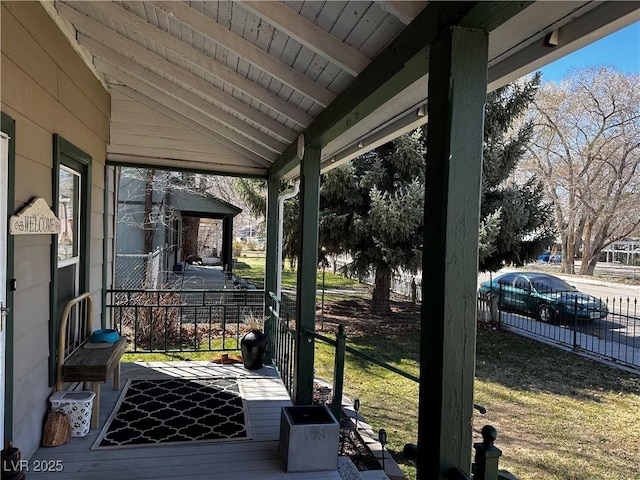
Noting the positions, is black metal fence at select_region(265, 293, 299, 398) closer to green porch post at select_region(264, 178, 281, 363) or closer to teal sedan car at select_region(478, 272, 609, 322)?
green porch post at select_region(264, 178, 281, 363)

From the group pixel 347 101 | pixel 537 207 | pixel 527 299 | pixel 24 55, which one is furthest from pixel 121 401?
pixel 527 299

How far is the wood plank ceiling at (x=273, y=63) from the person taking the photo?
55.5 inches

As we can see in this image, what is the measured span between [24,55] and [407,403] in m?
4.78

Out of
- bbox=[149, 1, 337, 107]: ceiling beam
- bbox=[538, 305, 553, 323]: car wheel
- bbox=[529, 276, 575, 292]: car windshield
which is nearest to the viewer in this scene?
bbox=[149, 1, 337, 107]: ceiling beam

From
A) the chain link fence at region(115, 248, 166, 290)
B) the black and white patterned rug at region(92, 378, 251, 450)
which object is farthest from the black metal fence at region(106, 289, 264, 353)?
the black and white patterned rug at region(92, 378, 251, 450)

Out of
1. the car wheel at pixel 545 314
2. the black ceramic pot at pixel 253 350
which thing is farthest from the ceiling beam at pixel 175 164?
the car wheel at pixel 545 314

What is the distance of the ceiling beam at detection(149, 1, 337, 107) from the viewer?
Result: 2.11 m

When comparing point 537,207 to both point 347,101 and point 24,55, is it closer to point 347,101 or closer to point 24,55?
point 347,101

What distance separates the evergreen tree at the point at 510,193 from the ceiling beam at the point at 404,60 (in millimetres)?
6396

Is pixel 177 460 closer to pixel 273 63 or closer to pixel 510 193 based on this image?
pixel 273 63

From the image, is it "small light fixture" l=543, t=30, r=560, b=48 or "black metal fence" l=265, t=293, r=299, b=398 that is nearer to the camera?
"small light fixture" l=543, t=30, r=560, b=48

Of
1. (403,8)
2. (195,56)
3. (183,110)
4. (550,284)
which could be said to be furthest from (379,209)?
(403,8)

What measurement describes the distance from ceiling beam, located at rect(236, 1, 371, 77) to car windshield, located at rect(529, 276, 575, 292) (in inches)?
362

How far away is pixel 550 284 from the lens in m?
9.79
